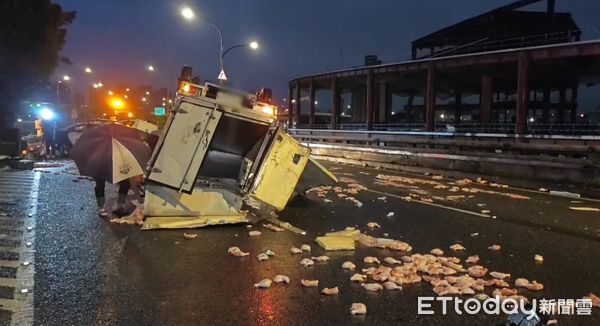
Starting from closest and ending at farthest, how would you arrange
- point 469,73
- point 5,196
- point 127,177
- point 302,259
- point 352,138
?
A: point 302,259 → point 127,177 → point 5,196 → point 352,138 → point 469,73

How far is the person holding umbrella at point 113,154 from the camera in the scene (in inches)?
334

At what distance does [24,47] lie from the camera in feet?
119

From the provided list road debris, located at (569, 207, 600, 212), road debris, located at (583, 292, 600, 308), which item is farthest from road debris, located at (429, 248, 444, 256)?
road debris, located at (569, 207, 600, 212)

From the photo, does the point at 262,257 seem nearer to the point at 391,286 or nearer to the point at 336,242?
the point at 336,242

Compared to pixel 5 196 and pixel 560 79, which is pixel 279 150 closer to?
pixel 5 196

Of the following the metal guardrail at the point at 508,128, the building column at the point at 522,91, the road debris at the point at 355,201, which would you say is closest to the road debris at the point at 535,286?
the road debris at the point at 355,201

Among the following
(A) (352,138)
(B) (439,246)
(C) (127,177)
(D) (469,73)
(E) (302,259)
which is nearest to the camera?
(E) (302,259)

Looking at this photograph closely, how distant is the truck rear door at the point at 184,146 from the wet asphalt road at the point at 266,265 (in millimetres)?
826

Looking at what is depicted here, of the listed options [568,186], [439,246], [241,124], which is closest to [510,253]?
[439,246]

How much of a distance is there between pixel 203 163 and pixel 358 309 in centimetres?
450

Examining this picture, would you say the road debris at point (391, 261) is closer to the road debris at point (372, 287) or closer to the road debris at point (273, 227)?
the road debris at point (372, 287)

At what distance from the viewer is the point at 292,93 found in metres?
48.1

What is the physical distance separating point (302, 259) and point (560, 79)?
39290 mm

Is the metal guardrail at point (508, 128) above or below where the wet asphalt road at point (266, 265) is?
above
